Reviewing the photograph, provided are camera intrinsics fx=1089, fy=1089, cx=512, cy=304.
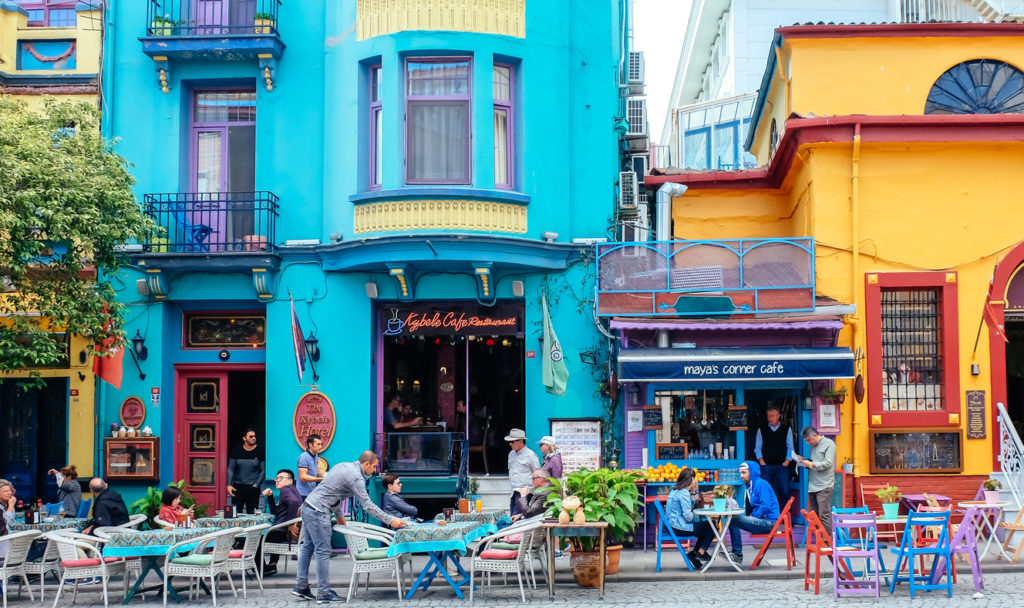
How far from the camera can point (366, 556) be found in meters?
11.8

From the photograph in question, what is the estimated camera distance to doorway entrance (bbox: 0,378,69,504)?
693 inches

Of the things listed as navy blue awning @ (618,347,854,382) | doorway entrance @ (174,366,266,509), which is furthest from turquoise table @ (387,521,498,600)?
doorway entrance @ (174,366,266,509)

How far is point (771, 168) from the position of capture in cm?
1738

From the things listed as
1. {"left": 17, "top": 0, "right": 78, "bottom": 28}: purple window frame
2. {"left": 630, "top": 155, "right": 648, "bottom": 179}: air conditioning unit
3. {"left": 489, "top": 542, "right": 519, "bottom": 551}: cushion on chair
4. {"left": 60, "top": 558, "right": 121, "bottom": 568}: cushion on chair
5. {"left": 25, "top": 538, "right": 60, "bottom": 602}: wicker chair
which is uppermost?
{"left": 17, "top": 0, "right": 78, "bottom": 28}: purple window frame

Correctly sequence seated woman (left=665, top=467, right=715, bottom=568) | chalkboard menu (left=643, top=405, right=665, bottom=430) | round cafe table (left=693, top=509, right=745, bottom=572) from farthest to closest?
1. chalkboard menu (left=643, top=405, right=665, bottom=430)
2. seated woman (left=665, top=467, right=715, bottom=568)
3. round cafe table (left=693, top=509, right=745, bottom=572)

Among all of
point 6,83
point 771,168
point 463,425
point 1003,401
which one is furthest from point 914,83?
point 6,83

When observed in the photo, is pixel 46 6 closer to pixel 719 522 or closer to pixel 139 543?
pixel 139 543

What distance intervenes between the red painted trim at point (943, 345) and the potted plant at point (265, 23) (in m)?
9.85

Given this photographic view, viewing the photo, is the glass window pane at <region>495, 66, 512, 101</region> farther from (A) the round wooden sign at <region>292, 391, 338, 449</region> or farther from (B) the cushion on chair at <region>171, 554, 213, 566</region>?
(B) the cushion on chair at <region>171, 554, 213, 566</region>

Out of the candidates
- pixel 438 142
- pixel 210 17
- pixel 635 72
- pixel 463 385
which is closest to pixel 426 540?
pixel 463 385

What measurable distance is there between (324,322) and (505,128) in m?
4.15

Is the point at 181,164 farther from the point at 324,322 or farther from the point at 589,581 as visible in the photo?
the point at 589,581

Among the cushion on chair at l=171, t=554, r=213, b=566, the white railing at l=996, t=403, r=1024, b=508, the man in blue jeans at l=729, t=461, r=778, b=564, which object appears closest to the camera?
the cushion on chair at l=171, t=554, r=213, b=566

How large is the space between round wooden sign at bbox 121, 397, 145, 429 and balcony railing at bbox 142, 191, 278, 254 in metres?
2.40
